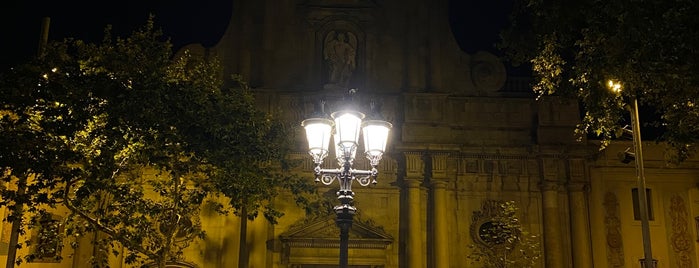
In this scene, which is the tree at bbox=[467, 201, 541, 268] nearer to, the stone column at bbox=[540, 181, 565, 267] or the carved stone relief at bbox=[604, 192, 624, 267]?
the stone column at bbox=[540, 181, 565, 267]

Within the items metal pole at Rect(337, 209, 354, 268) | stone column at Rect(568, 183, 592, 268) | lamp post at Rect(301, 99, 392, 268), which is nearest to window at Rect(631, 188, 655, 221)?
stone column at Rect(568, 183, 592, 268)

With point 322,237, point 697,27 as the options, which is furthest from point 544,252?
point 697,27

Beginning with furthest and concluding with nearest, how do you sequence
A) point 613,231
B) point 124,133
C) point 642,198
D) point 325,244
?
point 613,231, point 325,244, point 124,133, point 642,198

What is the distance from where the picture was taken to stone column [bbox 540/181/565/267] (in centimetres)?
2364

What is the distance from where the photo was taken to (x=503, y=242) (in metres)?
23.5

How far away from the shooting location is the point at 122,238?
16391 millimetres

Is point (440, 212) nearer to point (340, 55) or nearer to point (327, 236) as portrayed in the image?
point (327, 236)

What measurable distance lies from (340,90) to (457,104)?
418 centimetres

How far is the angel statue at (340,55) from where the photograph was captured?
25.2 metres

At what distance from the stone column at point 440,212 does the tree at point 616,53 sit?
8.30m

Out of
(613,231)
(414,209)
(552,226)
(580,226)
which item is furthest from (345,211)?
(613,231)

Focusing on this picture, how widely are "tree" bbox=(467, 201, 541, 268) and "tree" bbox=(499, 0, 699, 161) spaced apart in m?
6.39

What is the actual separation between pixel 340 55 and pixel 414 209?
6.14 meters

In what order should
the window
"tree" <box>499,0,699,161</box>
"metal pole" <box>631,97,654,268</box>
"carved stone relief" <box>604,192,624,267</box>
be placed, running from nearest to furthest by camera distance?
"tree" <box>499,0,699,161</box> < "metal pole" <box>631,97,654,268</box> < "carved stone relief" <box>604,192,624,267</box> < the window
